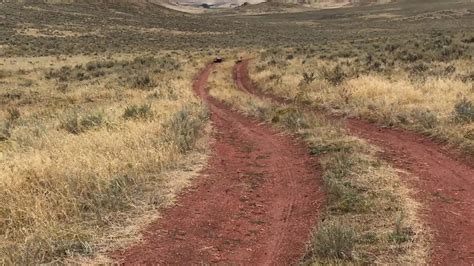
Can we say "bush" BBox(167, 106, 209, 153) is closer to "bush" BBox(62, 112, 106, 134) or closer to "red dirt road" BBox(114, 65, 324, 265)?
"red dirt road" BBox(114, 65, 324, 265)

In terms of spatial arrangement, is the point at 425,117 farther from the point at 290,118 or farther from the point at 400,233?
the point at 400,233

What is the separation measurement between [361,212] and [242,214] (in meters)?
1.68

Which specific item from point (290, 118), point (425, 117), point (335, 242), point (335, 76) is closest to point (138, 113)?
point (290, 118)

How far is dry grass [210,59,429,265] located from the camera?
5312 millimetres

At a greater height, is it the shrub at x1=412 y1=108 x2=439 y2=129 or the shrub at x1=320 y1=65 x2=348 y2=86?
the shrub at x1=320 y1=65 x2=348 y2=86

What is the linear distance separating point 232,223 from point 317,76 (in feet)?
53.2

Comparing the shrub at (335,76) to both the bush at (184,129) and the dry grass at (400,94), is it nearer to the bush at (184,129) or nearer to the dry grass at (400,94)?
the dry grass at (400,94)

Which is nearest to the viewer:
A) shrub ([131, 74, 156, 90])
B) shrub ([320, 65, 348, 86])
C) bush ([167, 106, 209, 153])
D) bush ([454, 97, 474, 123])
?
bush ([167, 106, 209, 153])

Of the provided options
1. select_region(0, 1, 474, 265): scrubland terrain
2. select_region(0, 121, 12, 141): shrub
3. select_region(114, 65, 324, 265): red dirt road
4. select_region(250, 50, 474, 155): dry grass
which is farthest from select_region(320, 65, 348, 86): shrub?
select_region(0, 121, 12, 141): shrub

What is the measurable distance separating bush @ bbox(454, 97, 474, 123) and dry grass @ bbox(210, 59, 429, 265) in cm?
268

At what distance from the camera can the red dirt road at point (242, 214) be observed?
5.63 metres

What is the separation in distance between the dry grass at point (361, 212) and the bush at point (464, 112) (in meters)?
2.68

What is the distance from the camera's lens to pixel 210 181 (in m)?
8.41

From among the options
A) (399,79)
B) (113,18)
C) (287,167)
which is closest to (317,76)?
(399,79)
